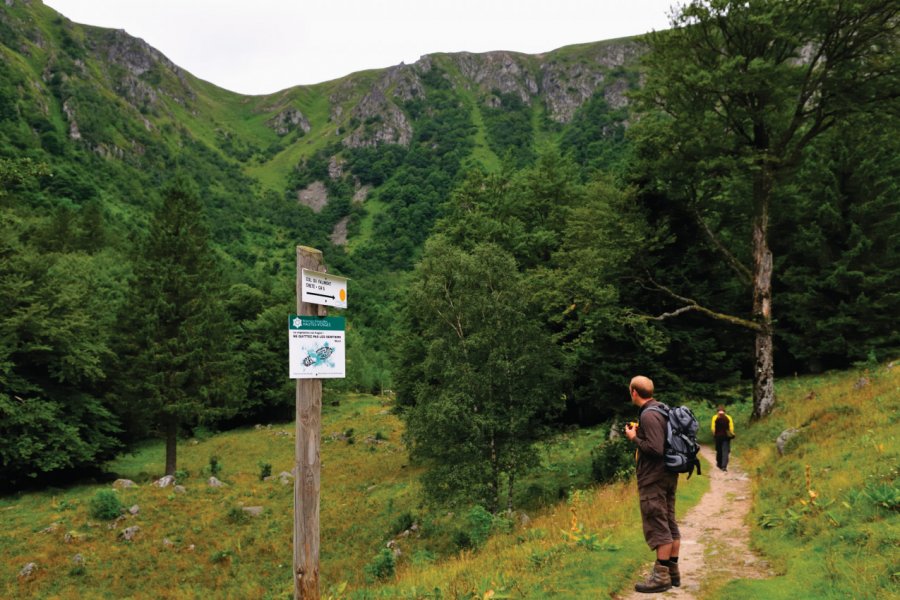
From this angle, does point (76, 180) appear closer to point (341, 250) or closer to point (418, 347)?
point (341, 250)

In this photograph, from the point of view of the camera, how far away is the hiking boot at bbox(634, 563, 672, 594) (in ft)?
20.0

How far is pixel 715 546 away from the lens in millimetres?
8219

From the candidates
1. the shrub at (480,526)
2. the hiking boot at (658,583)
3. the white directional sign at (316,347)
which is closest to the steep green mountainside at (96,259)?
the white directional sign at (316,347)

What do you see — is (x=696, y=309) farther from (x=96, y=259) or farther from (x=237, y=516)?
(x=96, y=259)

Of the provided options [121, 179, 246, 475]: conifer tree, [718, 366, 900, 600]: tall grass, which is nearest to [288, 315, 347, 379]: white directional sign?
[718, 366, 900, 600]: tall grass

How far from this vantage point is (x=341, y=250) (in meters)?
180

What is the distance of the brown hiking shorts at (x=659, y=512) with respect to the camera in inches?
234

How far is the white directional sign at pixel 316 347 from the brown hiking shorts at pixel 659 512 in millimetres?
4090

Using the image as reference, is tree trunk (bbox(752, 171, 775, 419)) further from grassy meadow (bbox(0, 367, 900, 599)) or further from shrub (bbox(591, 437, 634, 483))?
shrub (bbox(591, 437, 634, 483))

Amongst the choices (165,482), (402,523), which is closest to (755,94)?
(402,523)

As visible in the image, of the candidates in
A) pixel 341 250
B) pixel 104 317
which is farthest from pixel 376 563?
pixel 341 250

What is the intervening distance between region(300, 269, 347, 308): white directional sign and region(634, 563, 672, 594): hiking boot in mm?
5177

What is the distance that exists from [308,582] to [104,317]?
134ft

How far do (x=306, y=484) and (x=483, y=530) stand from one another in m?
7.59
